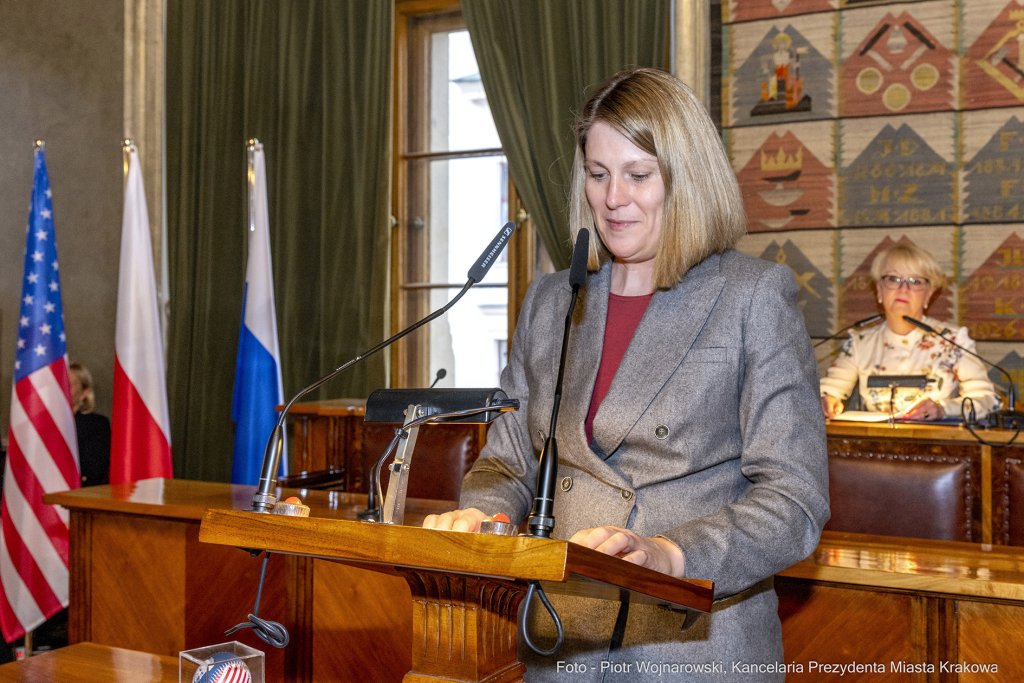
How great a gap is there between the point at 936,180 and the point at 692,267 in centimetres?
345

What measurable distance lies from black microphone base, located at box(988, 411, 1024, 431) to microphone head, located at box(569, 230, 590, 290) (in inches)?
104

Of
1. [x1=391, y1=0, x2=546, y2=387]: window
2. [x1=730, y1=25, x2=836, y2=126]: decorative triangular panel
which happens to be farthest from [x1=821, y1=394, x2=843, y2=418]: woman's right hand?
[x1=391, y1=0, x2=546, y2=387]: window

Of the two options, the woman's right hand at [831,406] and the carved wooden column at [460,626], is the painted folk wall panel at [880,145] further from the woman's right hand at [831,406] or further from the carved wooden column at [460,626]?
the carved wooden column at [460,626]

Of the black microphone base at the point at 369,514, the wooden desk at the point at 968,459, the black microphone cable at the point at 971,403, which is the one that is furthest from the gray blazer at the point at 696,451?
the black microphone cable at the point at 971,403

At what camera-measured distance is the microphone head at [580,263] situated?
112 cm

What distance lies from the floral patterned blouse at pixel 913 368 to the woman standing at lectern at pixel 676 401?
296 centimetres

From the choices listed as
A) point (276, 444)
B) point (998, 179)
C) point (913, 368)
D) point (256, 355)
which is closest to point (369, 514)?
point (276, 444)

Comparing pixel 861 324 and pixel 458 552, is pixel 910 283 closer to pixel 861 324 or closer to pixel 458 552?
pixel 861 324

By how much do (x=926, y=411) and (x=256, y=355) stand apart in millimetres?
2979

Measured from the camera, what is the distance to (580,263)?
44.9 inches

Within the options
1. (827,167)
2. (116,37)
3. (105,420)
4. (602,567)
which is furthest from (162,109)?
(602,567)

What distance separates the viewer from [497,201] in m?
5.09

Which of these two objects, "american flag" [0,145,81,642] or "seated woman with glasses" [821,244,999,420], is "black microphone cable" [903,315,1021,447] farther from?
"american flag" [0,145,81,642]

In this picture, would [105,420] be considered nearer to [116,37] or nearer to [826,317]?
[116,37]
